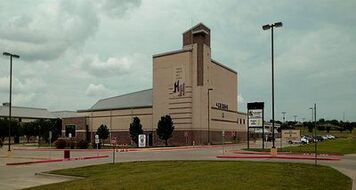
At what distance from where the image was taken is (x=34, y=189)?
17.2 meters

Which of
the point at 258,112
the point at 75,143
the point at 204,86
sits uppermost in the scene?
the point at 204,86

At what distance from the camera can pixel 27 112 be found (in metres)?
167

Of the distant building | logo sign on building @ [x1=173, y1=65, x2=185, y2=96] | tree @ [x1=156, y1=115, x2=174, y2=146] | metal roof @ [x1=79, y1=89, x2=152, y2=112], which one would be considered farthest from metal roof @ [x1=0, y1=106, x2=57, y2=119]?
tree @ [x1=156, y1=115, x2=174, y2=146]

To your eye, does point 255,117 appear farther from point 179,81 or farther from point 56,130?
point 56,130

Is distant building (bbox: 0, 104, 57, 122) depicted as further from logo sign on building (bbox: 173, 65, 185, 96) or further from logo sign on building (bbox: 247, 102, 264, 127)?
logo sign on building (bbox: 247, 102, 264, 127)

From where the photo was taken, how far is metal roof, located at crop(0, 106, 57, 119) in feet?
520

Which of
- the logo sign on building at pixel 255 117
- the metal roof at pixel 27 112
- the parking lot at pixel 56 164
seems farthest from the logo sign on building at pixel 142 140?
the metal roof at pixel 27 112

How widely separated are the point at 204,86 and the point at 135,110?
739 inches

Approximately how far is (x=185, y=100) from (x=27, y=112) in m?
90.4

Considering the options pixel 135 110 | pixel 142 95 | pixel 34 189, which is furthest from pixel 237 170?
pixel 142 95

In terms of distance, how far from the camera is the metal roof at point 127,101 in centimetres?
10657

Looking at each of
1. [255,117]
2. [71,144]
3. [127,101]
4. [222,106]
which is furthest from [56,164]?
[127,101]

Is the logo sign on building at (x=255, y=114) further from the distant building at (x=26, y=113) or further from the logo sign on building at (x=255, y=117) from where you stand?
the distant building at (x=26, y=113)

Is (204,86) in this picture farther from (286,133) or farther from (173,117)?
(286,133)
